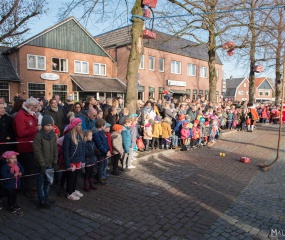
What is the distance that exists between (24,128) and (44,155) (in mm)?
801

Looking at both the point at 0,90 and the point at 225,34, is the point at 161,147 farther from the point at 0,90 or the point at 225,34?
the point at 0,90

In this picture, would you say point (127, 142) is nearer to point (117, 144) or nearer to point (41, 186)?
point (117, 144)

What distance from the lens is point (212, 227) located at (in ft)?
13.4

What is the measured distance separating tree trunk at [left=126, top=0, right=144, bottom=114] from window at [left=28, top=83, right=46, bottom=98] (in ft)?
52.3

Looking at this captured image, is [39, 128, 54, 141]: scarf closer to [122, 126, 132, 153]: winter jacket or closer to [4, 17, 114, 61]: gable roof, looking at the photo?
[122, 126, 132, 153]: winter jacket

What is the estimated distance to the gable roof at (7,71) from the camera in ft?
67.7

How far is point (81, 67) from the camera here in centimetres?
2558

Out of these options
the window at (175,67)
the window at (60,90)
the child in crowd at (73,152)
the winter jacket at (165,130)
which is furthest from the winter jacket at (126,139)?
the window at (175,67)

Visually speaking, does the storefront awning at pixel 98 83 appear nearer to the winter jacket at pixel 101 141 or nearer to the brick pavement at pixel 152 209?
the brick pavement at pixel 152 209

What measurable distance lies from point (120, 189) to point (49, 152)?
73.3 inches

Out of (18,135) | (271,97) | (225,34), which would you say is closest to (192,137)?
(18,135)

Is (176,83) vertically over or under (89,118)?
over

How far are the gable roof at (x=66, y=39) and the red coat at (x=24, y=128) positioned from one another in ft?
59.2

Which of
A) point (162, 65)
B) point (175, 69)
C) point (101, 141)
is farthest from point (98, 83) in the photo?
point (101, 141)
